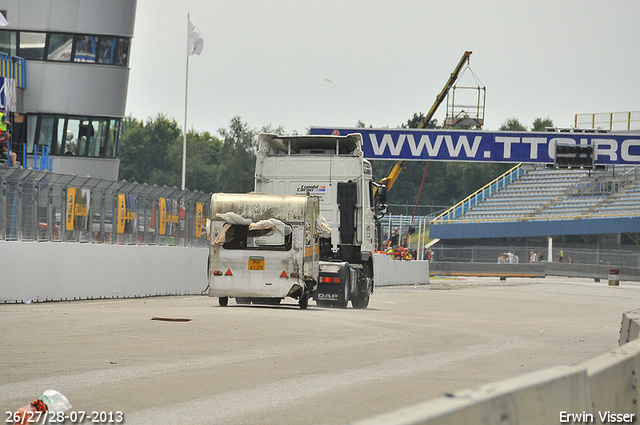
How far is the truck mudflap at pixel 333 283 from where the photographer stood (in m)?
19.6

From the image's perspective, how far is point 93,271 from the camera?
2044cm

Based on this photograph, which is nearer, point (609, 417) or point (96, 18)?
point (609, 417)

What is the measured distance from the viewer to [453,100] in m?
48.2

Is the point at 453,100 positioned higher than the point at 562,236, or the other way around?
the point at 453,100

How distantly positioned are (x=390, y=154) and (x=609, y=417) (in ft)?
109

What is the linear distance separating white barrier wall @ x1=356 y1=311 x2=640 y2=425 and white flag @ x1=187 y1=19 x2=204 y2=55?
39.0m

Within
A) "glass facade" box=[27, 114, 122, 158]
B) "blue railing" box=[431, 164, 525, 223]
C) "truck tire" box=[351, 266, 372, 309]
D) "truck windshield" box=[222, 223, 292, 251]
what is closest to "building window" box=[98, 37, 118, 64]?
"glass facade" box=[27, 114, 122, 158]

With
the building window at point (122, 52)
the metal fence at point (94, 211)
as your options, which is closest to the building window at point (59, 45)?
the building window at point (122, 52)

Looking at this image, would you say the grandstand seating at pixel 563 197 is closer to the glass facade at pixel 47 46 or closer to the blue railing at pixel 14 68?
the glass facade at pixel 47 46

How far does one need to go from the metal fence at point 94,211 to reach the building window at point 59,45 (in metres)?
17.3

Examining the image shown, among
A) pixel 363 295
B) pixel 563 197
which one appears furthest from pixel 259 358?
pixel 563 197

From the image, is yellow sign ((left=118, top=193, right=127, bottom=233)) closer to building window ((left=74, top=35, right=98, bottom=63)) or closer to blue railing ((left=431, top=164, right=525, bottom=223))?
building window ((left=74, top=35, right=98, bottom=63))

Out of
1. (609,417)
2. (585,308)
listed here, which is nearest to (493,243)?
(585,308)

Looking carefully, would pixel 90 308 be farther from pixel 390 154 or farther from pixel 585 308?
pixel 390 154
